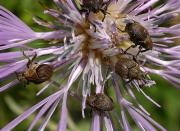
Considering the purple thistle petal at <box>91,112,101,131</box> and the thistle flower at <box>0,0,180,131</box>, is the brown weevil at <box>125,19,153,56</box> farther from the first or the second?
the purple thistle petal at <box>91,112,101,131</box>

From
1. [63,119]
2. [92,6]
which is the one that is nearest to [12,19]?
[92,6]

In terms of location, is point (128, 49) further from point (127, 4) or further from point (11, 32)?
point (11, 32)

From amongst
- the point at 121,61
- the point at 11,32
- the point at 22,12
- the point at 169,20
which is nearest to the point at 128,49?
the point at 121,61

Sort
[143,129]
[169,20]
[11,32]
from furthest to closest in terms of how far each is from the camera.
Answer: [169,20], [143,129], [11,32]

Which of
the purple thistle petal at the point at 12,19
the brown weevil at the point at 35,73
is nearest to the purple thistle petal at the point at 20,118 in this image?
the brown weevil at the point at 35,73

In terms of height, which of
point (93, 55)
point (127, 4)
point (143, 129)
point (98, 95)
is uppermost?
point (127, 4)

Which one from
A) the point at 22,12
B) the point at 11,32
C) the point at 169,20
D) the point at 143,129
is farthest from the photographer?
the point at 22,12

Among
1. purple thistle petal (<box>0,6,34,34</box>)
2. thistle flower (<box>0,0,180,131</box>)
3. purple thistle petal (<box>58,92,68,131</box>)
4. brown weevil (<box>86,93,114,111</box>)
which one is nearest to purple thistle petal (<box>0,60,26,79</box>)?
thistle flower (<box>0,0,180,131</box>)
